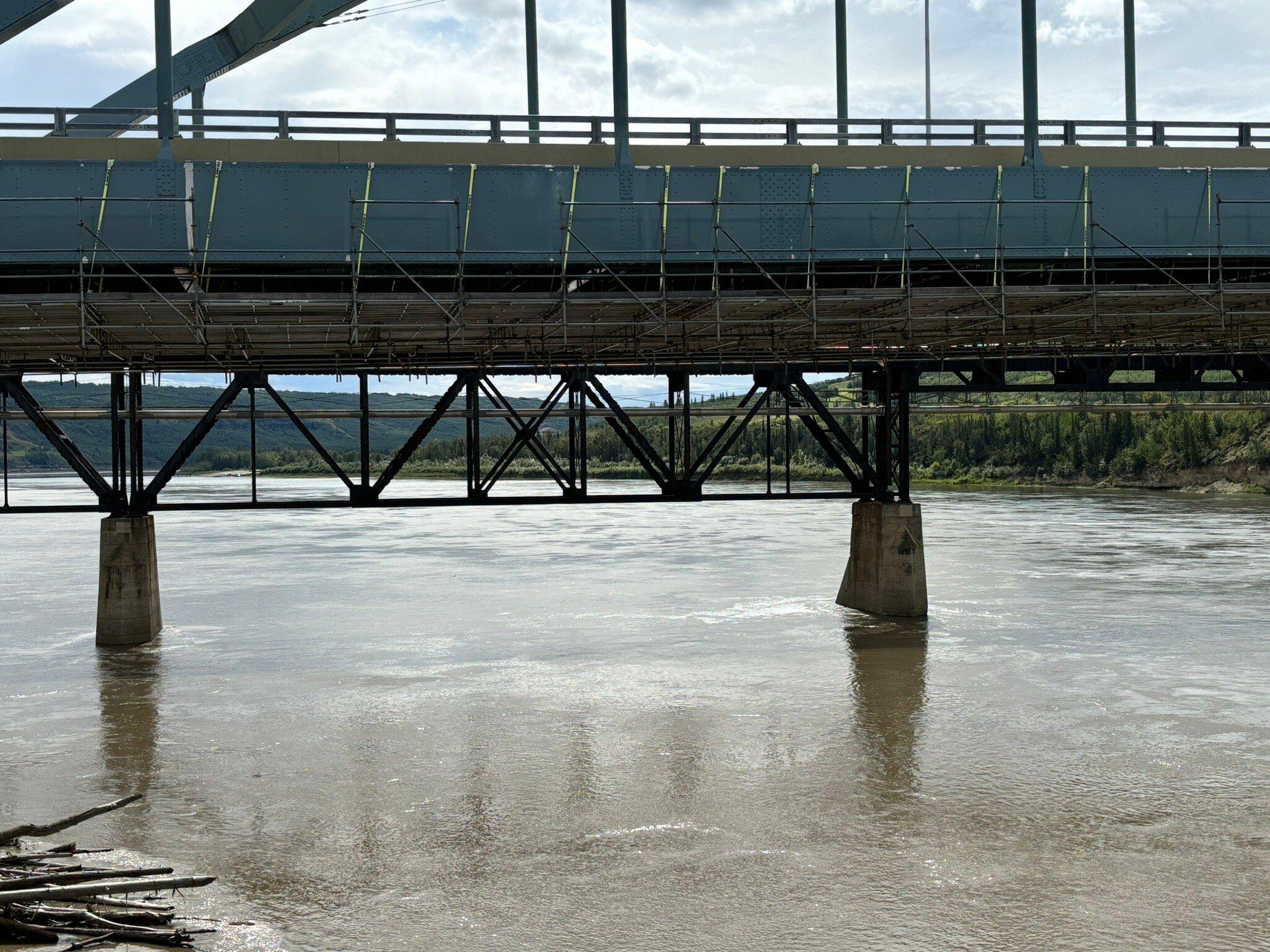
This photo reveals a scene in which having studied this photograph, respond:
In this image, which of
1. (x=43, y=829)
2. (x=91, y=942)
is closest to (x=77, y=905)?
(x=43, y=829)

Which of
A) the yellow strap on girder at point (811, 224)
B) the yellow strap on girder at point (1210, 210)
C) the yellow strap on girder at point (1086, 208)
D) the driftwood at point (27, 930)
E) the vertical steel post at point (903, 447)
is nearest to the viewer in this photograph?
the driftwood at point (27, 930)

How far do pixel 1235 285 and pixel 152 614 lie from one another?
26.6 metres

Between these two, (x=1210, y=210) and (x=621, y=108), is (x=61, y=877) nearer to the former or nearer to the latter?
(x=621, y=108)

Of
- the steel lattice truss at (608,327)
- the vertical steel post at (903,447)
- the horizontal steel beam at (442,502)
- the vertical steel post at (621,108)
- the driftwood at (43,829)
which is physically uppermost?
the vertical steel post at (621,108)

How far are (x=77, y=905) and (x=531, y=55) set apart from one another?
28.0 meters

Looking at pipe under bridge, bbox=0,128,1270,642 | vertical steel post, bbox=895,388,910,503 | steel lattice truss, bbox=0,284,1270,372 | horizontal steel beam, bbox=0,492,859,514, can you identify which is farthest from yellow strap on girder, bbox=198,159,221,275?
vertical steel post, bbox=895,388,910,503

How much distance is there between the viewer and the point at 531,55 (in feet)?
114

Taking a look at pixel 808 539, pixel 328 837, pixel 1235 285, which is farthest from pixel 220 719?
pixel 808 539

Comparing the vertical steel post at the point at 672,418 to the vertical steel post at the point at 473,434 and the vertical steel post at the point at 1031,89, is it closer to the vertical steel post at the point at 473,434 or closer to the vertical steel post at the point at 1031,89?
the vertical steel post at the point at 473,434

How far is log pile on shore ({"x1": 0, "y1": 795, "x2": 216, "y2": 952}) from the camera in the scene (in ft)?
34.8

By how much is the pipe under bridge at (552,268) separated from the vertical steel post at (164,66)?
33.4 inches

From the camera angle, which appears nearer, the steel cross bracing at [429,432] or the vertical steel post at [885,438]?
the steel cross bracing at [429,432]

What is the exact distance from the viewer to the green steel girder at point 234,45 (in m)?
38.8

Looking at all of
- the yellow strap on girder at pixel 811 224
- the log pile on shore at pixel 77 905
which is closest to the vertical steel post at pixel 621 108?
the yellow strap on girder at pixel 811 224
